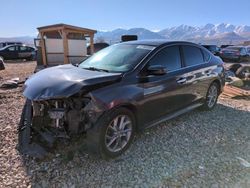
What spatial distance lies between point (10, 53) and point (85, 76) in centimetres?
2068

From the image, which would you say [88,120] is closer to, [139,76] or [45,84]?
[45,84]

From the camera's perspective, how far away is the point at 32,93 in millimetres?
3322

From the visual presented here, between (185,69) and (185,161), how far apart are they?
1.85 m

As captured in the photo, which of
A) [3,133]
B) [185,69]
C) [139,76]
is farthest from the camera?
[185,69]

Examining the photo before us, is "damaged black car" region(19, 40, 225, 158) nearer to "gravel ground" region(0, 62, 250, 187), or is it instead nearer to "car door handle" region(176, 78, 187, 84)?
"car door handle" region(176, 78, 187, 84)

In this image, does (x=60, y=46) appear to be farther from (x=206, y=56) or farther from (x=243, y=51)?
(x=243, y=51)

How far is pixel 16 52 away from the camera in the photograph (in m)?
21.8

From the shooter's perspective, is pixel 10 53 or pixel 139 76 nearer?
pixel 139 76

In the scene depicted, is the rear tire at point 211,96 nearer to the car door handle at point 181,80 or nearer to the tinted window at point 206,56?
the tinted window at point 206,56

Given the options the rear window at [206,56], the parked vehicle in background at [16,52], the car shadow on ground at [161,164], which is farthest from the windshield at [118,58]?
the parked vehicle in background at [16,52]

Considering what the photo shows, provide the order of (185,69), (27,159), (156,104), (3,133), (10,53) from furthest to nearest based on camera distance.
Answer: (10,53)
(185,69)
(3,133)
(156,104)
(27,159)

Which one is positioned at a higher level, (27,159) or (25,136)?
(25,136)

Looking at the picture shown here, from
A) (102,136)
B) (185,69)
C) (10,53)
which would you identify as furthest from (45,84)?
(10,53)

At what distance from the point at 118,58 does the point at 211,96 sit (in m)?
2.77
